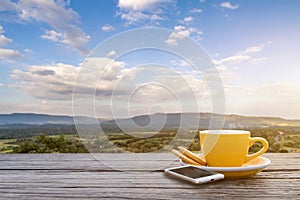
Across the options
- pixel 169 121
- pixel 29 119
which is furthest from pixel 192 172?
pixel 29 119

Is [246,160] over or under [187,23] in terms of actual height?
under

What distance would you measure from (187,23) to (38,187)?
1.39 meters

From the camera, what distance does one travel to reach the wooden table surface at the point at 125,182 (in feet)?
2.13

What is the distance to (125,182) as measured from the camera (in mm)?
756

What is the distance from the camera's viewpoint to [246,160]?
2.87 ft

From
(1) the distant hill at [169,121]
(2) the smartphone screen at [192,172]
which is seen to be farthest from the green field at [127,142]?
(2) the smartphone screen at [192,172]

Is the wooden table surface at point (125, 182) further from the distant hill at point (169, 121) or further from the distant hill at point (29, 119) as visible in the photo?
the distant hill at point (29, 119)

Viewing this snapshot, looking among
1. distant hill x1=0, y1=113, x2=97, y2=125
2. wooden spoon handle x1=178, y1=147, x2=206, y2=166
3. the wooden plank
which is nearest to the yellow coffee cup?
wooden spoon handle x1=178, y1=147, x2=206, y2=166

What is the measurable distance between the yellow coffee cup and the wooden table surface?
0.07 m

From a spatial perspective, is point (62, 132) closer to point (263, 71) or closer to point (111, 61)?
point (111, 61)

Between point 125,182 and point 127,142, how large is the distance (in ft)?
0.79

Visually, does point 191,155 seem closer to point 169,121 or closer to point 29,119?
point 169,121

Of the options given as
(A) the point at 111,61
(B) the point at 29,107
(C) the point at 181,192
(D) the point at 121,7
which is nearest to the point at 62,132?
(B) the point at 29,107

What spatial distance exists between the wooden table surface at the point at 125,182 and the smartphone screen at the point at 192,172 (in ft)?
0.11
